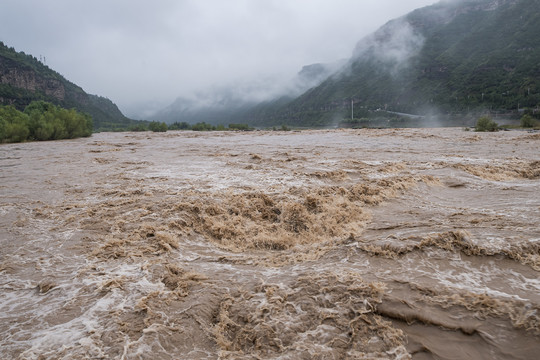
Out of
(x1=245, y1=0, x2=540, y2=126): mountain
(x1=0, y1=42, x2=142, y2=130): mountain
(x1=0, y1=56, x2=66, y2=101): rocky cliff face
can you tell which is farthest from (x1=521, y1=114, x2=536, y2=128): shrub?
(x1=0, y1=56, x2=66, y2=101): rocky cliff face

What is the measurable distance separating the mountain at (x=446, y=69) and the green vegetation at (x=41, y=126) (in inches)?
2183

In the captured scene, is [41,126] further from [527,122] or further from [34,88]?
[34,88]

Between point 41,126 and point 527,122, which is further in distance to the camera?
point 527,122

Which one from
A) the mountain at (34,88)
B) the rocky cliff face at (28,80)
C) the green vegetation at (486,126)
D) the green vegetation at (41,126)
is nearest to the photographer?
the green vegetation at (41,126)

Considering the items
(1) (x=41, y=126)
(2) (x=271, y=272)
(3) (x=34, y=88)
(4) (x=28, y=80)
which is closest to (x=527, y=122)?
(2) (x=271, y=272)

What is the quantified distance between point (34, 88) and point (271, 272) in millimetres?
102669

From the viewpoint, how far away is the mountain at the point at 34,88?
68.4 m

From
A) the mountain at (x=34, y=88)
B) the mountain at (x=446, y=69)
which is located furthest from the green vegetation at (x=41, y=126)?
→ the mountain at (x=446, y=69)

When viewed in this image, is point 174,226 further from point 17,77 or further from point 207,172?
point 17,77

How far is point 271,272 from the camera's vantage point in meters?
3.66

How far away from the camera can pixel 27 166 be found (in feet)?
36.6

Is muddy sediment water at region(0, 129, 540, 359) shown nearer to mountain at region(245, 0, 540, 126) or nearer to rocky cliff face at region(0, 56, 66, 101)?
mountain at region(245, 0, 540, 126)

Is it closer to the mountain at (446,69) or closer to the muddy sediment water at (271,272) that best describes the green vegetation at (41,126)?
the muddy sediment water at (271,272)

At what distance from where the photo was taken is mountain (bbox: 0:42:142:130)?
68.4 metres
